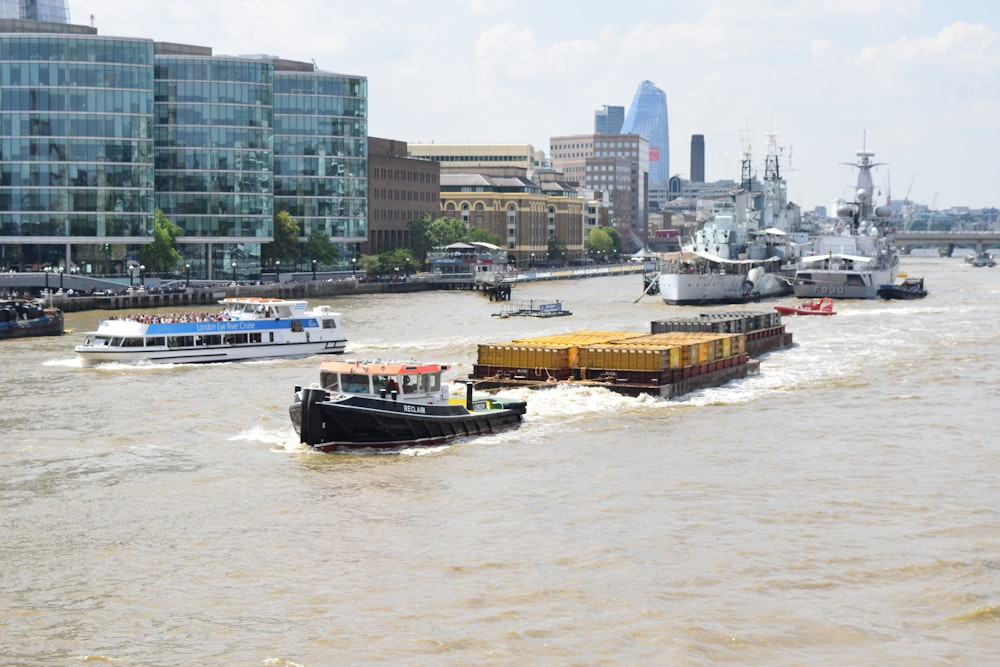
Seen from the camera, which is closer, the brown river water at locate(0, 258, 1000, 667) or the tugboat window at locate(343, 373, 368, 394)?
the brown river water at locate(0, 258, 1000, 667)

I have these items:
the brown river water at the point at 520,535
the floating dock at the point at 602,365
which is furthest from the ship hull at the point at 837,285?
the brown river water at the point at 520,535

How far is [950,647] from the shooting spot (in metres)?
28.1

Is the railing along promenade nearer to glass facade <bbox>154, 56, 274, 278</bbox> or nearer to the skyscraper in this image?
glass facade <bbox>154, 56, 274, 278</bbox>

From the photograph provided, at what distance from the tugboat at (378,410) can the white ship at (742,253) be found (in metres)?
95.0

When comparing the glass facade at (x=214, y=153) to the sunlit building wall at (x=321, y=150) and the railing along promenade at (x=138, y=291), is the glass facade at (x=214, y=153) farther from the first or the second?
the sunlit building wall at (x=321, y=150)

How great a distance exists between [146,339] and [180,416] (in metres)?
20.8

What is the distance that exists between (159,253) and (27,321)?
184ft

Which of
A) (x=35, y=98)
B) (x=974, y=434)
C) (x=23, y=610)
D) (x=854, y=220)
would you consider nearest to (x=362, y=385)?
(x=23, y=610)

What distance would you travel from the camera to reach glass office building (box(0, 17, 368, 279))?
467 feet

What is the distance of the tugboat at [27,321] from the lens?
91.9 meters

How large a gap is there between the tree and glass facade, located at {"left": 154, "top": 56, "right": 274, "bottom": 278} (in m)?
4.52

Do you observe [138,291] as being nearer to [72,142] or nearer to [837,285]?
[72,142]

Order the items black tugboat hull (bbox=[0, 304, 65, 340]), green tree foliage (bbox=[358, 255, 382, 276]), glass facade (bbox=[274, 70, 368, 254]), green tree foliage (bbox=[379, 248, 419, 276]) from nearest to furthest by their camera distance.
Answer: black tugboat hull (bbox=[0, 304, 65, 340]) < glass facade (bbox=[274, 70, 368, 254]) < green tree foliage (bbox=[358, 255, 382, 276]) < green tree foliage (bbox=[379, 248, 419, 276])

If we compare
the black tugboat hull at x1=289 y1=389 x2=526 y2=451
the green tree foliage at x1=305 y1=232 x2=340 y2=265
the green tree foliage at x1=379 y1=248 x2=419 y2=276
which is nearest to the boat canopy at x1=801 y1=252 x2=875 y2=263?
the green tree foliage at x1=379 y1=248 x2=419 y2=276
